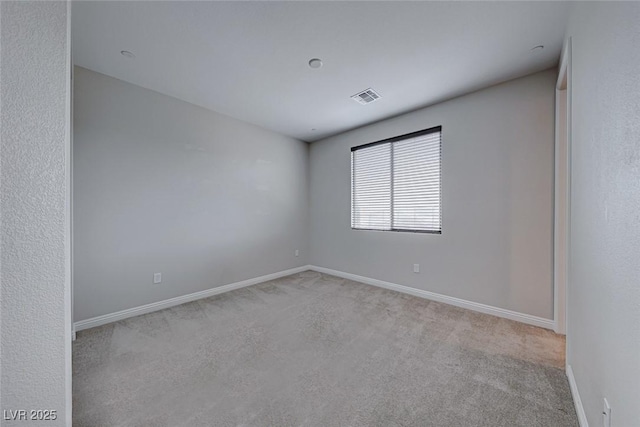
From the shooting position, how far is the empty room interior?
799 millimetres

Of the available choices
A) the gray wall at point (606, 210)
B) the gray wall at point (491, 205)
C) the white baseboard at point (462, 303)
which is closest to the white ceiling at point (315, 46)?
the gray wall at point (491, 205)

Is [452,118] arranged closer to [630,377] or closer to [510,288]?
[510,288]

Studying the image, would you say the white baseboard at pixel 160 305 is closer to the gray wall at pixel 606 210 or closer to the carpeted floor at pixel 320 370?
the carpeted floor at pixel 320 370

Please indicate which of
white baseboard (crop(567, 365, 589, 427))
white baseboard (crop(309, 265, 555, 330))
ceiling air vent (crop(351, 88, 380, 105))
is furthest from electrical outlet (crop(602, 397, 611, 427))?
ceiling air vent (crop(351, 88, 380, 105))

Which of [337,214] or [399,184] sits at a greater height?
[399,184]

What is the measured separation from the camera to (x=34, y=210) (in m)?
0.75

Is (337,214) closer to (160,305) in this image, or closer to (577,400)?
(160,305)

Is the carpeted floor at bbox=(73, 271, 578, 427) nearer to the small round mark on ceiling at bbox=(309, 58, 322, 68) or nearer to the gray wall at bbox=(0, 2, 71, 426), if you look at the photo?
the gray wall at bbox=(0, 2, 71, 426)

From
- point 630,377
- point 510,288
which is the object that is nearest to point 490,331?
point 510,288

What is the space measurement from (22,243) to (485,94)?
383 cm

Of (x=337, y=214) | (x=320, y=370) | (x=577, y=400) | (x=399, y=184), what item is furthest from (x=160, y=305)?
(x=577, y=400)

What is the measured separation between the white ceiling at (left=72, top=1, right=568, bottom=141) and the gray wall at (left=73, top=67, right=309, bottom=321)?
14.8 inches

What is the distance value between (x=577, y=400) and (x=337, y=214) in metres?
3.43

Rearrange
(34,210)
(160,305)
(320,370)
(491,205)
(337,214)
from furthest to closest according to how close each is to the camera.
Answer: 1. (337,214)
2. (160,305)
3. (491,205)
4. (320,370)
5. (34,210)
